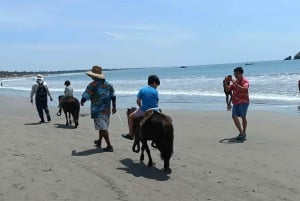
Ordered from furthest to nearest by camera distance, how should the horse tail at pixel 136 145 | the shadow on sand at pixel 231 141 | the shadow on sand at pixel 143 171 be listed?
the shadow on sand at pixel 231 141 < the horse tail at pixel 136 145 < the shadow on sand at pixel 143 171

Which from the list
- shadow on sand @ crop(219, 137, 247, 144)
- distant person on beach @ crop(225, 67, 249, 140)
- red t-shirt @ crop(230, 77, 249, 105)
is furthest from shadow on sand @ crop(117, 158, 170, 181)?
red t-shirt @ crop(230, 77, 249, 105)

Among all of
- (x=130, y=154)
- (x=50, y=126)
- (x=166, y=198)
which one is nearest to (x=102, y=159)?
(x=130, y=154)

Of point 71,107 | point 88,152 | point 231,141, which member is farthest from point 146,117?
point 71,107

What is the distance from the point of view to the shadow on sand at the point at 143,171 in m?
7.70

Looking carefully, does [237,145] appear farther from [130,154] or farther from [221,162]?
[130,154]

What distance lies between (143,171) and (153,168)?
11.0 inches

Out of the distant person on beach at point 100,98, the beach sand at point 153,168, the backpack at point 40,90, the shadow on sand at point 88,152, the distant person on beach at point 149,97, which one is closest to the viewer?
the beach sand at point 153,168

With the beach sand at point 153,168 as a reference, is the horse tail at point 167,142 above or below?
above

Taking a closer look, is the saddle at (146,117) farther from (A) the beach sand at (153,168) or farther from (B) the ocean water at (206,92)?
(B) the ocean water at (206,92)

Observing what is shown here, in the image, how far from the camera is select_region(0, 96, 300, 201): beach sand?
6691 millimetres

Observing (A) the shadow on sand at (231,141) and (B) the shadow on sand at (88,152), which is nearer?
(B) the shadow on sand at (88,152)

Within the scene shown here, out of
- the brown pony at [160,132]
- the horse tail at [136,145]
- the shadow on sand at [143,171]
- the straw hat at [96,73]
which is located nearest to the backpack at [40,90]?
the straw hat at [96,73]

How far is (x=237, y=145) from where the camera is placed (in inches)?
422

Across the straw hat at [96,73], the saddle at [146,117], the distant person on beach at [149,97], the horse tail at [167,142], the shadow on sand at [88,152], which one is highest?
the straw hat at [96,73]
